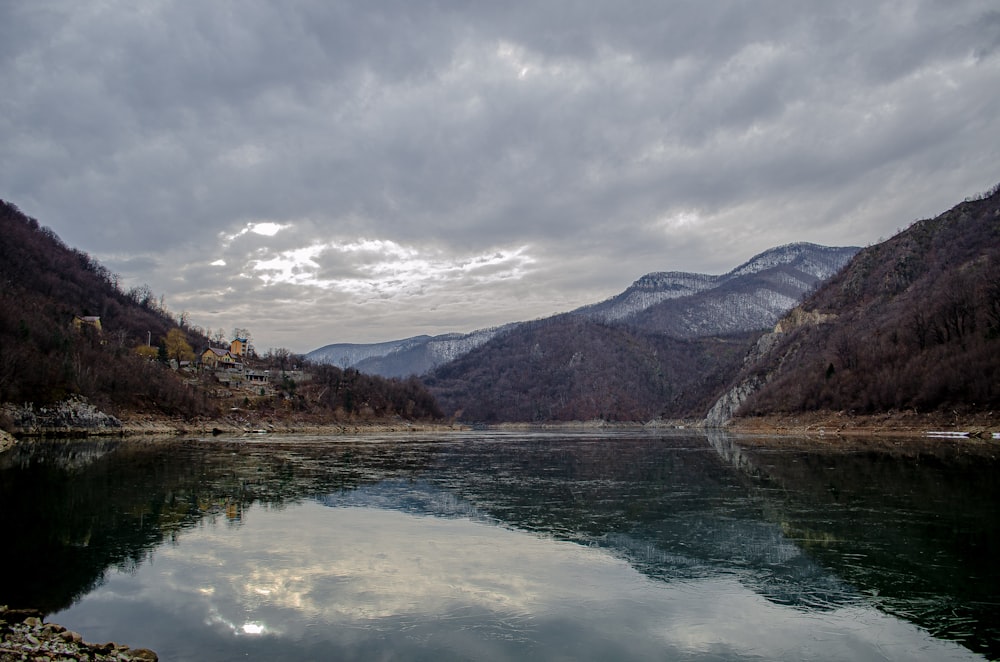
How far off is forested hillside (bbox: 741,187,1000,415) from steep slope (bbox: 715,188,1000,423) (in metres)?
0.13

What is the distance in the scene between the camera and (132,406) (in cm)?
6588

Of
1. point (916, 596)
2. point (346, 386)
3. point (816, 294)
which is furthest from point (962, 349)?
point (346, 386)

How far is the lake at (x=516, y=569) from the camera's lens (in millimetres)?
7656

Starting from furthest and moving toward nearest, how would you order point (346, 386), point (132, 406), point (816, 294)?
point (816, 294)
point (346, 386)
point (132, 406)

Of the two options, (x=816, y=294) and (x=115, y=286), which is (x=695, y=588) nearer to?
(x=816, y=294)

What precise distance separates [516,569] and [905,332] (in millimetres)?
71034

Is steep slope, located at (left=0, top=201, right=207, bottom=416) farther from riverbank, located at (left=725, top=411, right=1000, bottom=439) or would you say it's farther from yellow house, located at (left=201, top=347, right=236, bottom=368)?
riverbank, located at (left=725, top=411, right=1000, bottom=439)

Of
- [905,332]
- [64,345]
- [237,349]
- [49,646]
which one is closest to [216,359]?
[237,349]

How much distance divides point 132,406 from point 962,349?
281ft

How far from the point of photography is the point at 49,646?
269 inches

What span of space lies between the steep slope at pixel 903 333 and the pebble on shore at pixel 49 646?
56170mm

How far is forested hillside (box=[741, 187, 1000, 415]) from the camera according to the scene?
49.9 m

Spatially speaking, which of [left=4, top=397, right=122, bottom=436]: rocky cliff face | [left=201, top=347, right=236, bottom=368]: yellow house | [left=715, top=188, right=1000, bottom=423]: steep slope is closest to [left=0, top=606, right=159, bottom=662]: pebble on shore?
[left=4, top=397, right=122, bottom=436]: rocky cliff face

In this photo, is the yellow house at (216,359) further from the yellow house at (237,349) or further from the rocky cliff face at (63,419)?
the rocky cliff face at (63,419)
